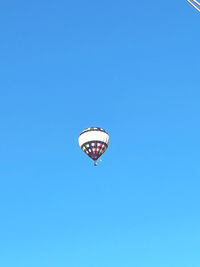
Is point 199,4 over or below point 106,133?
below

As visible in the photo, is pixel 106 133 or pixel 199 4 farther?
pixel 106 133

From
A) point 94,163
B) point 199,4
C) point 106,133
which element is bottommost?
point 199,4

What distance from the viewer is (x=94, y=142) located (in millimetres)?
60250

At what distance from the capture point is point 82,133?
203 ft

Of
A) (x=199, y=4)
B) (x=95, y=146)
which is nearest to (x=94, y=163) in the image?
(x=95, y=146)

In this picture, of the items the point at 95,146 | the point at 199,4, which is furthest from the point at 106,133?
the point at 199,4

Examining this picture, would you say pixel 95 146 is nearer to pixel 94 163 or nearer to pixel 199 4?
pixel 94 163

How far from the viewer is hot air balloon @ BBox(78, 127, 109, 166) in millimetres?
60281

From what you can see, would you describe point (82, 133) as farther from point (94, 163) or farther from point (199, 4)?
point (199, 4)

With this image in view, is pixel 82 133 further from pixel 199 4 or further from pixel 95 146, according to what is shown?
pixel 199 4

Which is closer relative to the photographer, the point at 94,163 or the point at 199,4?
the point at 199,4

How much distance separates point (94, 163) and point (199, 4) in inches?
1626

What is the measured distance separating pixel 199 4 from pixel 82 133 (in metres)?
41.5

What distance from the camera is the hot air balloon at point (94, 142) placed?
60281mm
